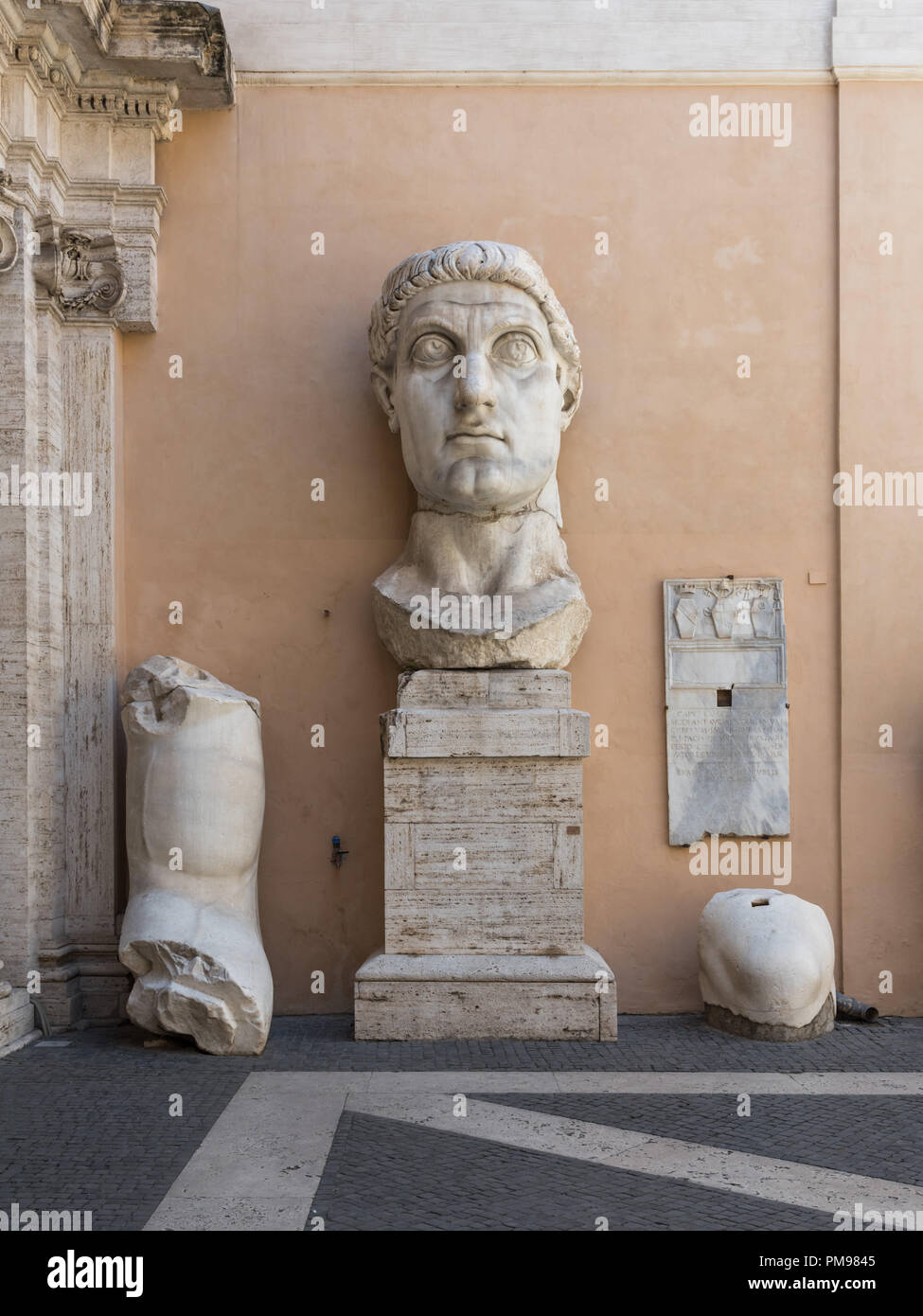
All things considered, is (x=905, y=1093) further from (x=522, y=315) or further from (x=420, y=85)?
(x=420, y=85)

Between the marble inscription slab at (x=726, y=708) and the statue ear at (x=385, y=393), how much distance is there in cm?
156

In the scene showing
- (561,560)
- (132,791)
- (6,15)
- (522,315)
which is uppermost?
(6,15)

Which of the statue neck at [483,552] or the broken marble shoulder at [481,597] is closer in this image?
the broken marble shoulder at [481,597]

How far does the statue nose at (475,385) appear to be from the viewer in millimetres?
5613

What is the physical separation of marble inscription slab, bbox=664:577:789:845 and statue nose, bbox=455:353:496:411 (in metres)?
1.40

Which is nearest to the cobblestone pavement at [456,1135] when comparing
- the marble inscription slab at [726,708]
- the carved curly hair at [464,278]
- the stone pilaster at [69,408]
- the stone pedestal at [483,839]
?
the stone pedestal at [483,839]

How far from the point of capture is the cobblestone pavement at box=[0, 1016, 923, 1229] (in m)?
3.40

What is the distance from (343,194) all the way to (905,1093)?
4.85 metres

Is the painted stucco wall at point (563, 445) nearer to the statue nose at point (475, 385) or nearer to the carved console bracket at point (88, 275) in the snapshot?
the carved console bracket at point (88, 275)

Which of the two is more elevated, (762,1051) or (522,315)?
(522,315)

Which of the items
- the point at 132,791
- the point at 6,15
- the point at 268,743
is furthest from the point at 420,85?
the point at 132,791

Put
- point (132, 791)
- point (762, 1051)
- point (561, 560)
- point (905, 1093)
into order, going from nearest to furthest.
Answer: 1. point (905, 1093)
2. point (762, 1051)
3. point (132, 791)
4. point (561, 560)

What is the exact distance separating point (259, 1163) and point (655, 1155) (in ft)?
3.83

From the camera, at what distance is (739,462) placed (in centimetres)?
648
